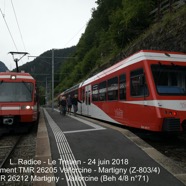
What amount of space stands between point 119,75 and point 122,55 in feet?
53.5

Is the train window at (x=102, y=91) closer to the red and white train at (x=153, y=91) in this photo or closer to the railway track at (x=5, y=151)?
the red and white train at (x=153, y=91)

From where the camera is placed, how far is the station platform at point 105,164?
5328mm

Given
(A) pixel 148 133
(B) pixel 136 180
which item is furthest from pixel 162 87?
(B) pixel 136 180

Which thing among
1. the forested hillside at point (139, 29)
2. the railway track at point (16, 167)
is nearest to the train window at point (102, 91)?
the forested hillside at point (139, 29)

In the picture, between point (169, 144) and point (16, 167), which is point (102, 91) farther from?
point (16, 167)

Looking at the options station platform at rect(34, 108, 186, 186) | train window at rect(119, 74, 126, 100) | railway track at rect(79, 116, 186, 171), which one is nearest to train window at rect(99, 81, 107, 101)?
train window at rect(119, 74, 126, 100)

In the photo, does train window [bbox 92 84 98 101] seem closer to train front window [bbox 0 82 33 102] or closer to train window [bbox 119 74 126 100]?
train front window [bbox 0 82 33 102]

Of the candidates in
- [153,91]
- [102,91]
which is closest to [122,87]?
[153,91]

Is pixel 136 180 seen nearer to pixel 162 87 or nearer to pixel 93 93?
pixel 162 87

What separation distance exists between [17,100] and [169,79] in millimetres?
6805

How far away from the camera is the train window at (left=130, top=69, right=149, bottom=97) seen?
33.1ft

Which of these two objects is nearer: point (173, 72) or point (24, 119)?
point (173, 72)

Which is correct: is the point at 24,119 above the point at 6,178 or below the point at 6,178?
above

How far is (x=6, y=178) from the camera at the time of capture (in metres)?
6.05
